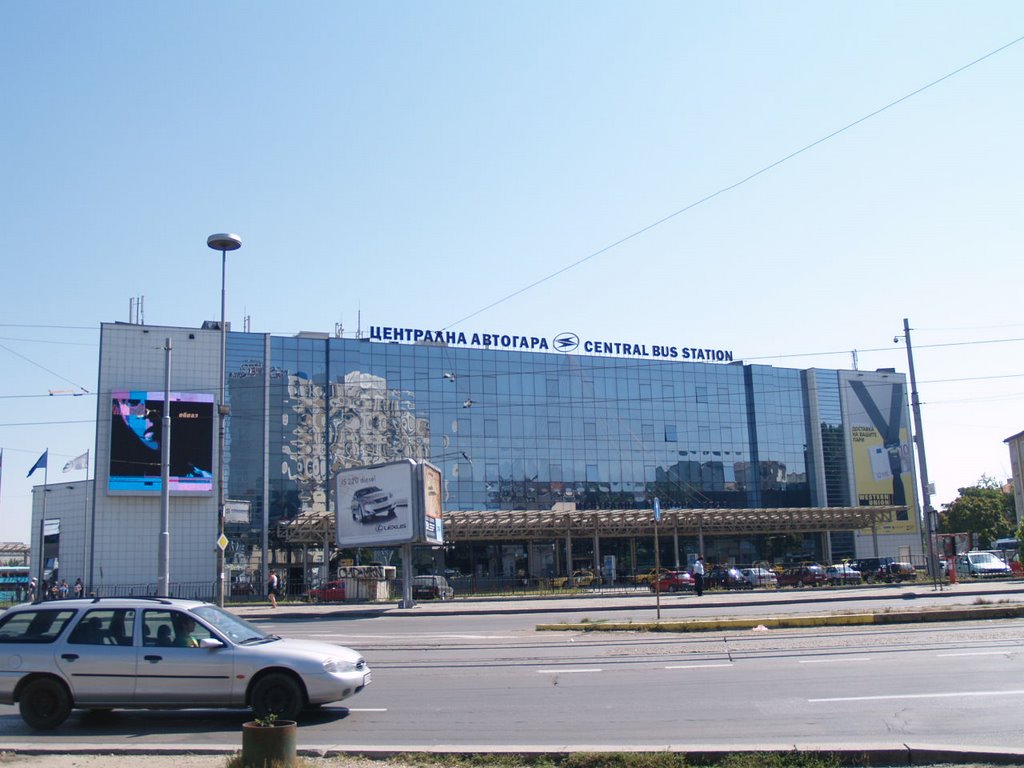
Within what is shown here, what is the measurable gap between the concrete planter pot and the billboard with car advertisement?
98.4 feet

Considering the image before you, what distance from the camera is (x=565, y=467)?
75.6 metres

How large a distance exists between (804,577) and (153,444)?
39.8 m

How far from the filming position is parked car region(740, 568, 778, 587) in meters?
46.8

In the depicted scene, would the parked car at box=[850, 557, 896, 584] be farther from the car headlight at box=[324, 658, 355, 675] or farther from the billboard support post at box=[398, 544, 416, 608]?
the car headlight at box=[324, 658, 355, 675]

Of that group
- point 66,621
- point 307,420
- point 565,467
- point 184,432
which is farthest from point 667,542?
point 66,621

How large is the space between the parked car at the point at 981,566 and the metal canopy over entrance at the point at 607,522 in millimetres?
15368

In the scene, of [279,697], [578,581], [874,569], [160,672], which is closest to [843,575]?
[874,569]

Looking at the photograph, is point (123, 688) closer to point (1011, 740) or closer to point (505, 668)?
point (505, 668)

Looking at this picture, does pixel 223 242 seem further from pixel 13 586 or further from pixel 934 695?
pixel 13 586

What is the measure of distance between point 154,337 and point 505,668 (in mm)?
51560

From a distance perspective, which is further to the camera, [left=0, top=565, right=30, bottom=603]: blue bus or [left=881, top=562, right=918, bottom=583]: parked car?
[left=0, top=565, right=30, bottom=603]: blue bus

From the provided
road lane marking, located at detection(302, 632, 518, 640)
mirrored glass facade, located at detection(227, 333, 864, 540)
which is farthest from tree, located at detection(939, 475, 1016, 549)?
road lane marking, located at detection(302, 632, 518, 640)

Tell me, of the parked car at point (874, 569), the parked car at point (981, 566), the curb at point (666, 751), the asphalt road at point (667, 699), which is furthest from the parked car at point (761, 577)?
the curb at point (666, 751)

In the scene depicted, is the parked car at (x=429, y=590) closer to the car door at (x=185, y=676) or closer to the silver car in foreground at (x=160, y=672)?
the silver car in foreground at (x=160, y=672)
